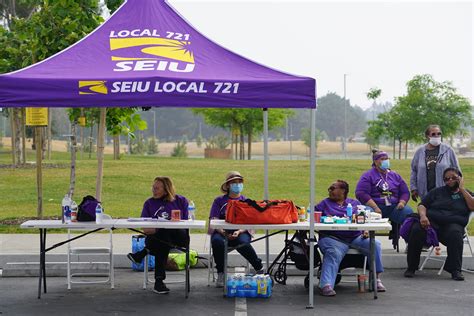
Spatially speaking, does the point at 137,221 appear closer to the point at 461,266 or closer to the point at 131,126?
the point at 461,266

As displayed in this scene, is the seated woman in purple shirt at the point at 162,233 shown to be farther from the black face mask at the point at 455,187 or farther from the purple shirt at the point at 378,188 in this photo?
the black face mask at the point at 455,187

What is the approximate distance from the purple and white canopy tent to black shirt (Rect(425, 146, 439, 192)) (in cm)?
313

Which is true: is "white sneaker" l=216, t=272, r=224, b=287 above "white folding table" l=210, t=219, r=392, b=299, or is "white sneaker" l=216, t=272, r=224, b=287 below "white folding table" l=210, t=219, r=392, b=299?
below

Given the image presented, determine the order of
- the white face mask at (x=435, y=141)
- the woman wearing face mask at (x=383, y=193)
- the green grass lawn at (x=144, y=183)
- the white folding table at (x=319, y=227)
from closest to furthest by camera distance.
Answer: the white folding table at (x=319, y=227) < the white face mask at (x=435, y=141) < the woman wearing face mask at (x=383, y=193) < the green grass lawn at (x=144, y=183)

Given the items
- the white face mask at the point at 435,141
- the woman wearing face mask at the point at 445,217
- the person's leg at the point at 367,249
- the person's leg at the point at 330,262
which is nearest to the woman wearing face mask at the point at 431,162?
the white face mask at the point at 435,141

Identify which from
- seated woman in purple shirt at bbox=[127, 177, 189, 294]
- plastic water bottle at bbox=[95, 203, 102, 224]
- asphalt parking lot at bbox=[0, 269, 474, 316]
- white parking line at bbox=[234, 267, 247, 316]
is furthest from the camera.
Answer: seated woman in purple shirt at bbox=[127, 177, 189, 294]

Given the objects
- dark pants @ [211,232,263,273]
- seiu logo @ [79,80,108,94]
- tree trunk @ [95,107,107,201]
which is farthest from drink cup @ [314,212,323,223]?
tree trunk @ [95,107,107,201]

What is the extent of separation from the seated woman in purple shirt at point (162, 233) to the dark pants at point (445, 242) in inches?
110

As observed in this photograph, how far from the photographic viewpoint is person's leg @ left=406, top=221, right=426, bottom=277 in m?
9.93

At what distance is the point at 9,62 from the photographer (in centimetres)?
1627

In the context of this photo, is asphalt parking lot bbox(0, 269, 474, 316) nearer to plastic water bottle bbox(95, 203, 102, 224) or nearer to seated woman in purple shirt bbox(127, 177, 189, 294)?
seated woman in purple shirt bbox(127, 177, 189, 294)

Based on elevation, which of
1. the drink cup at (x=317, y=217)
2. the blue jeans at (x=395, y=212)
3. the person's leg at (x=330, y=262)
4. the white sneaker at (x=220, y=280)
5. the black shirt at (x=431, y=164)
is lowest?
the white sneaker at (x=220, y=280)

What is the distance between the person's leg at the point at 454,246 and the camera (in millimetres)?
9711

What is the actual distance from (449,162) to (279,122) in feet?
120
